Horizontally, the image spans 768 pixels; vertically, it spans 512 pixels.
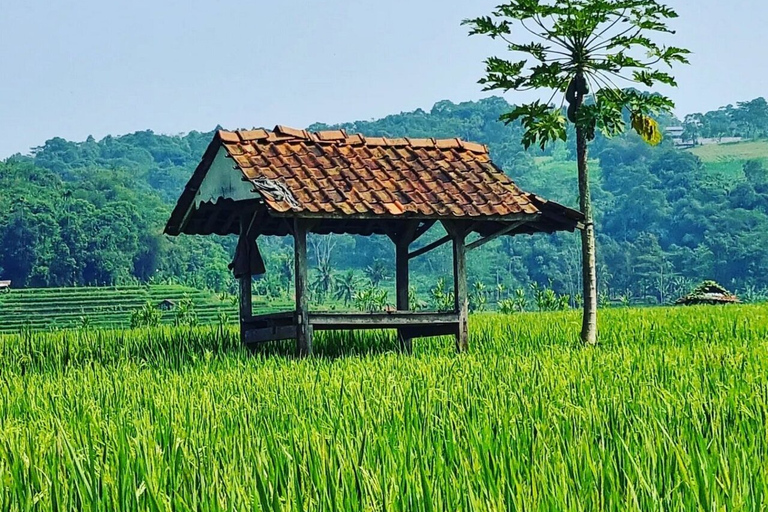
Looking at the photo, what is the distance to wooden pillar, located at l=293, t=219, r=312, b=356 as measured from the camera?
1066 centimetres

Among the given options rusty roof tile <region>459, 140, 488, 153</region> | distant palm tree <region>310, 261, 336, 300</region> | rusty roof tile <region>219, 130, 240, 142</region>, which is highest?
rusty roof tile <region>219, 130, 240, 142</region>

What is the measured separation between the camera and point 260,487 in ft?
11.2

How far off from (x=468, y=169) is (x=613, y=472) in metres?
9.01

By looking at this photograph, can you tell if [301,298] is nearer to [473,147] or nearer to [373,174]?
[373,174]

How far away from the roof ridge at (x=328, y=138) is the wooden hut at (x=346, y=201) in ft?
0.04

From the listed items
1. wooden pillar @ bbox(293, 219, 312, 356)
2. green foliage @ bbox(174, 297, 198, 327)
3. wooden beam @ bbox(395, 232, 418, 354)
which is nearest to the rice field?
wooden pillar @ bbox(293, 219, 312, 356)

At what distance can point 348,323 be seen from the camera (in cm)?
1095

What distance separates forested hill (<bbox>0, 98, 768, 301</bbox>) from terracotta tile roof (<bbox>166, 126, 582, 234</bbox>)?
65.1 m

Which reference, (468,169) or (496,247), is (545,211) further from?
(496,247)

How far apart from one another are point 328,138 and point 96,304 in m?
52.8

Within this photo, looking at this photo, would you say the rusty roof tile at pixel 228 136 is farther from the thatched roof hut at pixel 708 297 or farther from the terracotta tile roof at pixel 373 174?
the thatched roof hut at pixel 708 297

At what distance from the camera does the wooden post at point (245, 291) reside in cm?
1224

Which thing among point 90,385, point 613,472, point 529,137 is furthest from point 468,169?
point 613,472

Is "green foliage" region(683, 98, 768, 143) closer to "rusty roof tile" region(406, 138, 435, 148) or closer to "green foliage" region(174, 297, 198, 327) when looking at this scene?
"green foliage" region(174, 297, 198, 327)
